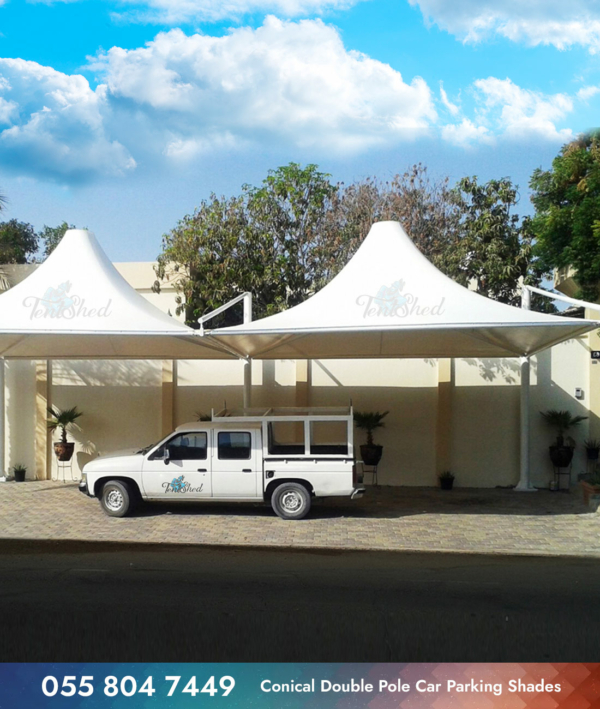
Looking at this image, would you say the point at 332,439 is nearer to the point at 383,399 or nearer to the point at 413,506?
the point at 413,506

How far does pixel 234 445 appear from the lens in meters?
13.2

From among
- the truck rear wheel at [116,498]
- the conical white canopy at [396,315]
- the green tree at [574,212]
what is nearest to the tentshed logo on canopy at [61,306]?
the conical white canopy at [396,315]

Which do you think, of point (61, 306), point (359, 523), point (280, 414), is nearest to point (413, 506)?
point (359, 523)

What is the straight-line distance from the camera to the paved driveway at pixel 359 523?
38.1 feet

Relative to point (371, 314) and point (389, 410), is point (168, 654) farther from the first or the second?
point (389, 410)

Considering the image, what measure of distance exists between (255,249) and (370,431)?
22.3ft

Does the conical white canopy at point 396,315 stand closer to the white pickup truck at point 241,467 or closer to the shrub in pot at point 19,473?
the white pickup truck at point 241,467

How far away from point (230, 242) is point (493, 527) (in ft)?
35.5

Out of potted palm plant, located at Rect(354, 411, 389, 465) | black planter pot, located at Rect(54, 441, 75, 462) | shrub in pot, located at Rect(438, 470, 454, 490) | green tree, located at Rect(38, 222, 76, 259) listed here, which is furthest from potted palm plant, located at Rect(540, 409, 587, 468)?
green tree, located at Rect(38, 222, 76, 259)

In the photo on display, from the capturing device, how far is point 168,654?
6.30 m

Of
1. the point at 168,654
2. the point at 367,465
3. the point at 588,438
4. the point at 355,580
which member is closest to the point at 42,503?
the point at 367,465

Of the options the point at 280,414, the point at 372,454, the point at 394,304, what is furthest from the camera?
the point at 372,454

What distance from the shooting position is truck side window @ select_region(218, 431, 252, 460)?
1315cm

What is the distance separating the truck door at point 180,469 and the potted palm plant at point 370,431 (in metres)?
5.19
